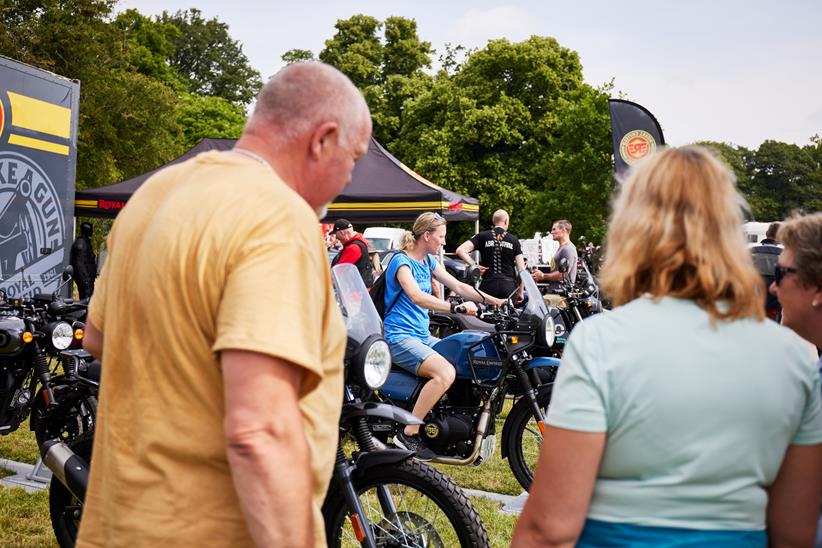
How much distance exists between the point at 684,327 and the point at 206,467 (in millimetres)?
902

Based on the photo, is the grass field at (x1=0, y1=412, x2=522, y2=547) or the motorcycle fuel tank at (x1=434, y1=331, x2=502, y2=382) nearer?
the grass field at (x1=0, y1=412, x2=522, y2=547)

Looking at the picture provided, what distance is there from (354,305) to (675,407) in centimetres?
204

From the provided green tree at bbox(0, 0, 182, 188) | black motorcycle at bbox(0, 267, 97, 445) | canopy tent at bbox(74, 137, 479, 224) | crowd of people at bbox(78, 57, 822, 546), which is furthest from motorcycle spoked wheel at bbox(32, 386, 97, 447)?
green tree at bbox(0, 0, 182, 188)

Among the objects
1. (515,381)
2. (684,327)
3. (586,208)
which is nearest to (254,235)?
(684,327)

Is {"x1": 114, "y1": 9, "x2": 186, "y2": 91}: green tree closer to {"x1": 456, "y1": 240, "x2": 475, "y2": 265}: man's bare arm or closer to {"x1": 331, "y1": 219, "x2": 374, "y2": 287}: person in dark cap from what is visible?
{"x1": 456, "y1": 240, "x2": 475, "y2": 265}: man's bare arm

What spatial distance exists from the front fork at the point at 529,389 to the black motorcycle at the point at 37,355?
2624 millimetres

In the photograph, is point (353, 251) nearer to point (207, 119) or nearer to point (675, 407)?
point (675, 407)

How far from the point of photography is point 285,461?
142cm

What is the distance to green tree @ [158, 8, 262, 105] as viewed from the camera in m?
53.2

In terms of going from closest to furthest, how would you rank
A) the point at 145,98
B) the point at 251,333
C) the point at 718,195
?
1. the point at 251,333
2. the point at 718,195
3. the point at 145,98

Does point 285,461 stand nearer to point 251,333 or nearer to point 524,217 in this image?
point 251,333

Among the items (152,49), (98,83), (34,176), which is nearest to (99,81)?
(98,83)

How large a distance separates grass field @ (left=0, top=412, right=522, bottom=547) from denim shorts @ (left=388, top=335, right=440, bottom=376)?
94cm

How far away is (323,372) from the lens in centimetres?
157
